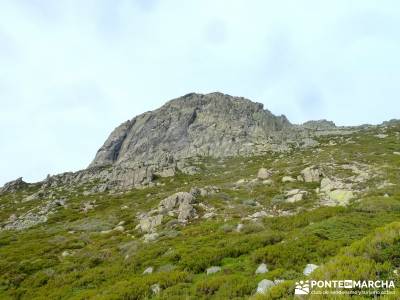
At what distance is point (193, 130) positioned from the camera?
389ft

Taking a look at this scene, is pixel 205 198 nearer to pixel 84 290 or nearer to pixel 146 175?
pixel 84 290

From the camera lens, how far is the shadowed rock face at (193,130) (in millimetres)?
105588

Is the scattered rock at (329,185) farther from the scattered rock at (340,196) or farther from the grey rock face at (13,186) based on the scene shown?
the grey rock face at (13,186)

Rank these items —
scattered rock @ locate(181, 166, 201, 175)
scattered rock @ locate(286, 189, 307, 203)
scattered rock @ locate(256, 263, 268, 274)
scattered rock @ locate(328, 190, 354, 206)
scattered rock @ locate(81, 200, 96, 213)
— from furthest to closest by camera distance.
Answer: scattered rock @ locate(181, 166, 201, 175)
scattered rock @ locate(81, 200, 96, 213)
scattered rock @ locate(286, 189, 307, 203)
scattered rock @ locate(328, 190, 354, 206)
scattered rock @ locate(256, 263, 268, 274)

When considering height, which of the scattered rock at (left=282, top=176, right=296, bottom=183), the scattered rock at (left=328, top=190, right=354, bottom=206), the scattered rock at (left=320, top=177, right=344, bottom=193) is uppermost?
the scattered rock at (left=282, top=176, right=296, bottom=183)

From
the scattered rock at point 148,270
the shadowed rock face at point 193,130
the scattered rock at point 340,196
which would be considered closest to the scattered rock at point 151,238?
the scattered rock at point 148,270

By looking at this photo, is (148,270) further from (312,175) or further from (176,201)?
(312,175)

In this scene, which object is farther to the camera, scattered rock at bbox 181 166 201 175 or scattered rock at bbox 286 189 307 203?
scattered rock at bbox 181 166 201 175

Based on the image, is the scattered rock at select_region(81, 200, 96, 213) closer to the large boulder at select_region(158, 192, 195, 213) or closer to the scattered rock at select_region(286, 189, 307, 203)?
the large boulder at select_region(158, 192, 195, 213)

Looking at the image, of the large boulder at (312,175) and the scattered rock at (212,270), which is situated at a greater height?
the large boulder at (312,175)

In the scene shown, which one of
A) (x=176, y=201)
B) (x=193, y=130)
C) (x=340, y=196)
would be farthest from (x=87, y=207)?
(x=193, y=130)

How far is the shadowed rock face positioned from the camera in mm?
105588

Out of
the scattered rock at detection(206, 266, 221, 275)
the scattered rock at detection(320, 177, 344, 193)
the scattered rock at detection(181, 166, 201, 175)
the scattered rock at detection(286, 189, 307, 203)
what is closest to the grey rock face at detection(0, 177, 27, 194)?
the scattered rock at detection(181, 166, 201, 175)

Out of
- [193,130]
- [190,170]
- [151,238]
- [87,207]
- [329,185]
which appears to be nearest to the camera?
[151,238]
